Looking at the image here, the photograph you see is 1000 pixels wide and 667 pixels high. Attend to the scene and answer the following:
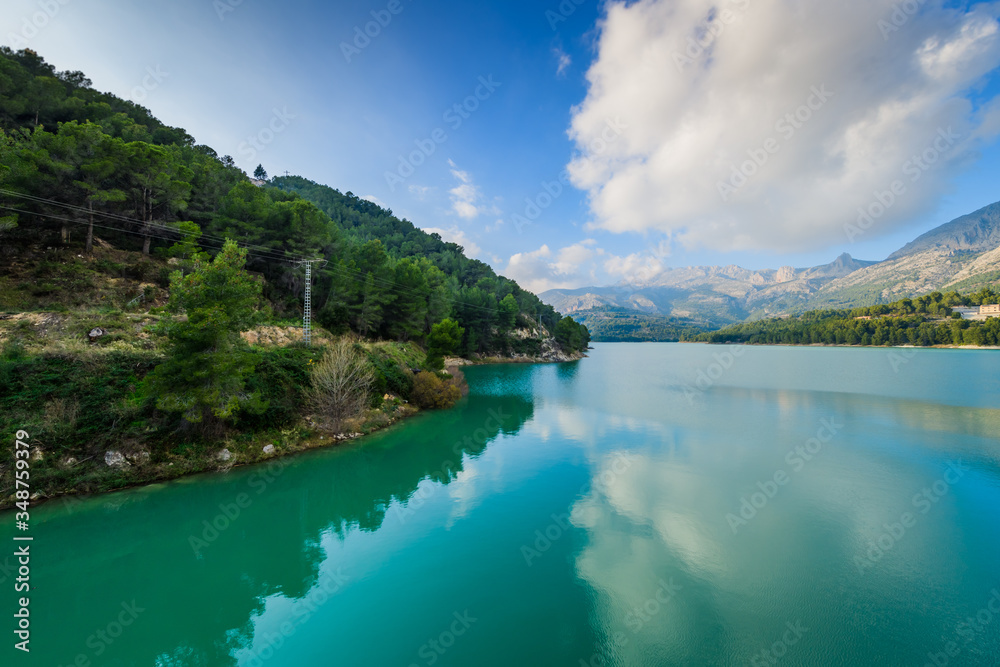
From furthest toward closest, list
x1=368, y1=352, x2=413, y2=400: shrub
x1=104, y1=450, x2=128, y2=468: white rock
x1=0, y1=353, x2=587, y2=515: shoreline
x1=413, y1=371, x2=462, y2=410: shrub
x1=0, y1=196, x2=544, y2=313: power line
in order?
x1=413, y1=371, x2=462, y2=410: shrub < x1=368, y1=352, x2=413, y2=400: shrub < x1=0, y1=196, x2=544, y2=313: power line < x1=104, y1=450, x2=128, y2=468: white rock < x1=0, y1=353, x2=587, y2=515: shoreline

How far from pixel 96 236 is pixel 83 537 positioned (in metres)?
26.1

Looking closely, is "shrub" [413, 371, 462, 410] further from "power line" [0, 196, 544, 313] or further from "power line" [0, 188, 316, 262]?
"power line" [0, 188, 316, 262]

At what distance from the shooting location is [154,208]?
89.8 feet

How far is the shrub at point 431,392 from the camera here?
2772 centimetres

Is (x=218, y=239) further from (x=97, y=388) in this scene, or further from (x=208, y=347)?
(x=208, y=347)

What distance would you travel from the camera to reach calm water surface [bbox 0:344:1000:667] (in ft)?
23.9

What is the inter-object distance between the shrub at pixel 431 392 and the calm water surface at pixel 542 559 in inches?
280

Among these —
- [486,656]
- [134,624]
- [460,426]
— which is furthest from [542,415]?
[134,624]

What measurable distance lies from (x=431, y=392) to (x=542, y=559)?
61.7ft

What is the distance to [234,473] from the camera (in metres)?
15.1

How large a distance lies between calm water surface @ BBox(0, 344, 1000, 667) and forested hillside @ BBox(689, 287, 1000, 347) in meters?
113

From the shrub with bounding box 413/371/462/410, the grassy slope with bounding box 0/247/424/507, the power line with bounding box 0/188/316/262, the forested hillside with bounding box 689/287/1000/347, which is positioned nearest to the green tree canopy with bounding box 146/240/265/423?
the grassy slope with bounding box 0/247/424/507

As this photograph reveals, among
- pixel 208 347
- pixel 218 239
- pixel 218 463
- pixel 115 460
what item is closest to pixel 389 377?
pixel 218 463

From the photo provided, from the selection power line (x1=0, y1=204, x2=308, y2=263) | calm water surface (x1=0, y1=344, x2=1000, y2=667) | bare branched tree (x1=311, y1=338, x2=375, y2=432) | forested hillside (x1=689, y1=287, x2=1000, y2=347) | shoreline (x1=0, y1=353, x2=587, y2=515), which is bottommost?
calm water surface (x1=0, y1=344, x2=1000, y2=667)
